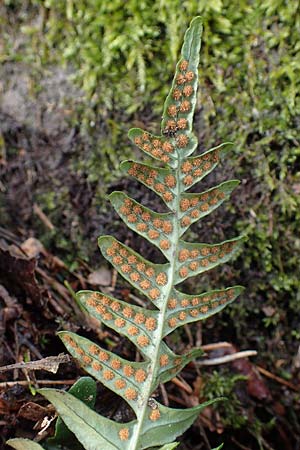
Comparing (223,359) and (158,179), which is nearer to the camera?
(158,179)

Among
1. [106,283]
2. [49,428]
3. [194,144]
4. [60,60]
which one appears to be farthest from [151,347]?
[60,60]

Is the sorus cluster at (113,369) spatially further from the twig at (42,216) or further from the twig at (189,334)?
the twig at (42,216)

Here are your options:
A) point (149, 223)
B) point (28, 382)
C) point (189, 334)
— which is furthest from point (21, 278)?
point (189, 334)

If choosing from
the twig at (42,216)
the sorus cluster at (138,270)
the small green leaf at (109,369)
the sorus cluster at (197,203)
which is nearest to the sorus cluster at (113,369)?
the small green leaf at (109,369)

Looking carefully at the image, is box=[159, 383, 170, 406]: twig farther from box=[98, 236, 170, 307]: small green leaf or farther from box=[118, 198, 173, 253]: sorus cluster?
box=[118, 198, 173, 253]: sorus cluster

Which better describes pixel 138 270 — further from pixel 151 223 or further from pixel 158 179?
pixel 158 179

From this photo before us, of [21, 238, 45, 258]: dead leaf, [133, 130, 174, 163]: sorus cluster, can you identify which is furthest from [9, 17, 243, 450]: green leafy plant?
[21, 238, 45, 258]: dead leaf
